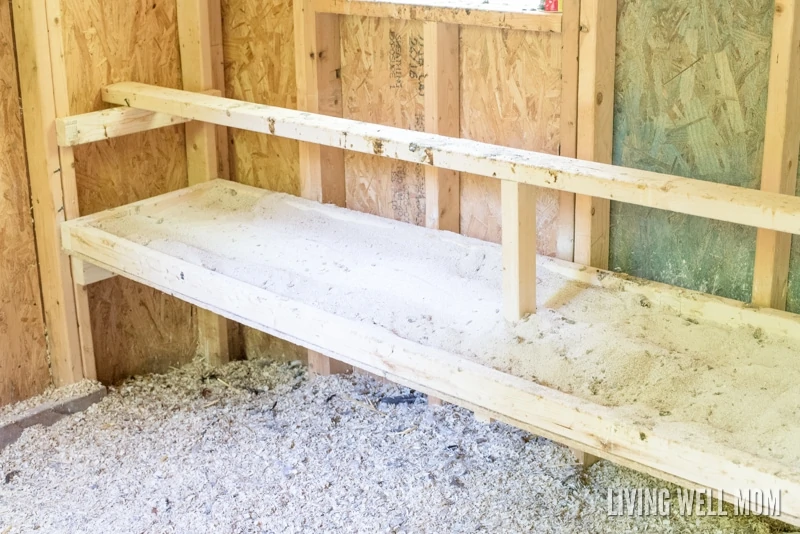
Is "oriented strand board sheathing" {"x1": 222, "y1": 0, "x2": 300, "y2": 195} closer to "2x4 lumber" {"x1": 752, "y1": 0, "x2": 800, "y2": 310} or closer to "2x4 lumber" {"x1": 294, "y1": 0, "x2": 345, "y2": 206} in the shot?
"2x4 lumber" {"x1": 294, "y1": 0, "x2": 345, "y2": 206}

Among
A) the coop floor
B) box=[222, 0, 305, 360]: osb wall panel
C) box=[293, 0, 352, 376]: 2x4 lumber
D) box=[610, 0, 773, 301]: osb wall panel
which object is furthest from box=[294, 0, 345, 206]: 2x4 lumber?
box=[610, 0, 773, 301]: osb wall panel

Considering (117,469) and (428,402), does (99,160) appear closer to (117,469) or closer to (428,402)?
(117,469)

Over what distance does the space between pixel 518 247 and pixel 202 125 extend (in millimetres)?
1469

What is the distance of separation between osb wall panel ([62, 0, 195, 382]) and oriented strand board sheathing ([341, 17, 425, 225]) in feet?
2.16

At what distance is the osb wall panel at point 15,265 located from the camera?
118 inches

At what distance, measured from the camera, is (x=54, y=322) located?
3215 millimetres

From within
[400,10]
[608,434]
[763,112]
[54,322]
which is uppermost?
[400,10]

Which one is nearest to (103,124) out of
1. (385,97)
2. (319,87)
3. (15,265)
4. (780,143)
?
(15,265)

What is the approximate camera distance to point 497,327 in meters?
2.34

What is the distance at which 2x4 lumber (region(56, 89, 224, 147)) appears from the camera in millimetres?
2973

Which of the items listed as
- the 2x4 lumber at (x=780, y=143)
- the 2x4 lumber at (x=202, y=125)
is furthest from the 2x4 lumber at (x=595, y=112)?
the 2x4 lumber at (x=202, y=125)

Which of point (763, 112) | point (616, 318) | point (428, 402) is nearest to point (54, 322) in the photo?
point (428, 402)

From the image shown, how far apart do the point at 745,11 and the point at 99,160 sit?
2011 mm

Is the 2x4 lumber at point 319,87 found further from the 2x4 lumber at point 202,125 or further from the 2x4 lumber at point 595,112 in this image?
the 2x4 lumber at point 595,112
